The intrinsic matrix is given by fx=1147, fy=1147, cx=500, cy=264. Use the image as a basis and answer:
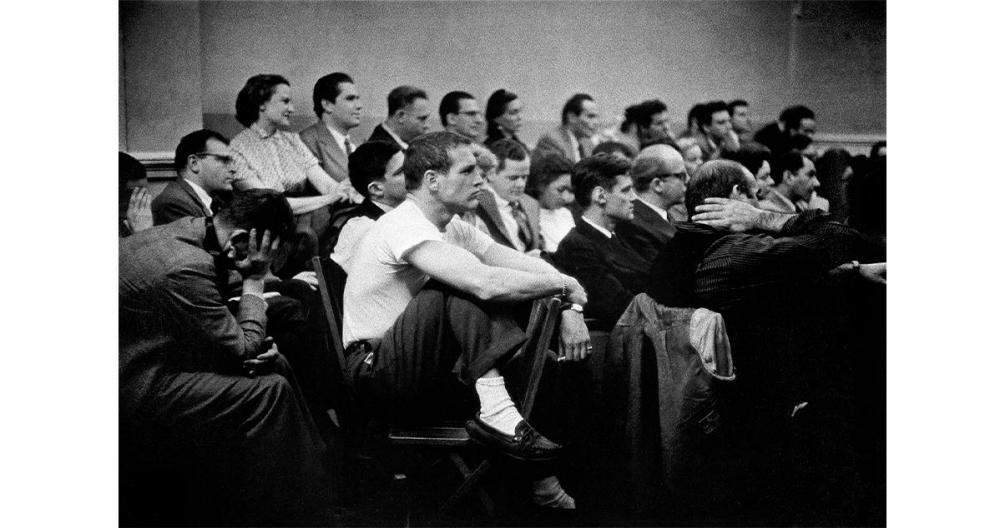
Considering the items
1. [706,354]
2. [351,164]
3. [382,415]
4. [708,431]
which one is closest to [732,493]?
[708,431]

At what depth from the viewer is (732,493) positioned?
5137mm

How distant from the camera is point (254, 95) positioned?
4.81m

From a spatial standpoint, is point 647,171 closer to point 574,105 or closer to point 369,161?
point 574,105

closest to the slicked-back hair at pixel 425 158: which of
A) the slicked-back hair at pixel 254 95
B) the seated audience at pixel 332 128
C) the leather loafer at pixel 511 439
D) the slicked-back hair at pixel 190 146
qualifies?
the seated audience at pixel 332 128

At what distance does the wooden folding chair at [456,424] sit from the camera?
4.75 m

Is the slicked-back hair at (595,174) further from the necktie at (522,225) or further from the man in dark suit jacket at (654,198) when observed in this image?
the necktie at (522,225)

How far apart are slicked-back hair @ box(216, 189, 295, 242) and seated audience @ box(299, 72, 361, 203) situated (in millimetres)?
260

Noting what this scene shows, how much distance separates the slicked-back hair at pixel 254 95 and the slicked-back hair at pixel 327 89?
6.8 inches

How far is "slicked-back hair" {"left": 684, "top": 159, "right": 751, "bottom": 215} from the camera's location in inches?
201

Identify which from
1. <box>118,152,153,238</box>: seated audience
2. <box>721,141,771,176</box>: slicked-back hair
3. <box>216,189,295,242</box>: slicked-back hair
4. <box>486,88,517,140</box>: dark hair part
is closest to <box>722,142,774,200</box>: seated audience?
<box>721,141,771,176</box>: slicked-back hair

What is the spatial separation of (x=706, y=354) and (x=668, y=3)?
1.61 m

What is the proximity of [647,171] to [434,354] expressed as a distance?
1336mm

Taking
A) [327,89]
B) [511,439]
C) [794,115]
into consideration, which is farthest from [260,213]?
[794,115]

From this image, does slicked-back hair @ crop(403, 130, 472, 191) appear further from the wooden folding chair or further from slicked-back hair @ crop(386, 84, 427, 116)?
the wooden folding chair
